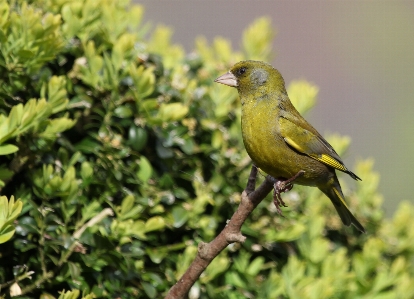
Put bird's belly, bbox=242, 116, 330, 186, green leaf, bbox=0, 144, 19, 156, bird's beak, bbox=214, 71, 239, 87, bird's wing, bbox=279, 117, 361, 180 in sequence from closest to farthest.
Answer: green leaf, bbox=0, 144, 19, 156, bird's belly, bbox=242, 116, 330, 186, bird's wing, bbox=279, 117, 361, 180, bird's beak, bbox=214, 71, 239, 87

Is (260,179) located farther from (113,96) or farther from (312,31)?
(312,31)

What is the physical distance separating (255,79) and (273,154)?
571 mm

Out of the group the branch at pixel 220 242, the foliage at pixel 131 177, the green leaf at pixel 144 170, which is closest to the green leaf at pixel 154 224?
the foliage at pixel 131 177

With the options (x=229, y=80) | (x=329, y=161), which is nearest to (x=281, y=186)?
(x=329, y=161)

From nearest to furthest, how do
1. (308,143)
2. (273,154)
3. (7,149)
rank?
(7,149) < (273,154) < (308,143)

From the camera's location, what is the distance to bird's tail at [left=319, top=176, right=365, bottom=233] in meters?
4.09

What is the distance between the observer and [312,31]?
1191 centimetres

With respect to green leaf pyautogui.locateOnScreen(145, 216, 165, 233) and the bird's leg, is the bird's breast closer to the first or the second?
the bird's leg

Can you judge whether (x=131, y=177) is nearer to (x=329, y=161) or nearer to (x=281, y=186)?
(x=281, y=186)

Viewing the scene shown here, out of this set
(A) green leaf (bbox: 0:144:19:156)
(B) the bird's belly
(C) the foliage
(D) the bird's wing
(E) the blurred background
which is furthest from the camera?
(E) the blurred background

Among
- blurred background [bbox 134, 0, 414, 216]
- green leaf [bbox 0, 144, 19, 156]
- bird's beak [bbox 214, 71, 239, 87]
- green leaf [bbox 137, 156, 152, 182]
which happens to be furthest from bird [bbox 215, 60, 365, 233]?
blurred background [bbox 134, 0, 414, 216]

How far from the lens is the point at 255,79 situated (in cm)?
399

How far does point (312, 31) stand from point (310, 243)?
7.97m

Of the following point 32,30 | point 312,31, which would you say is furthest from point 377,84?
point 32,30
